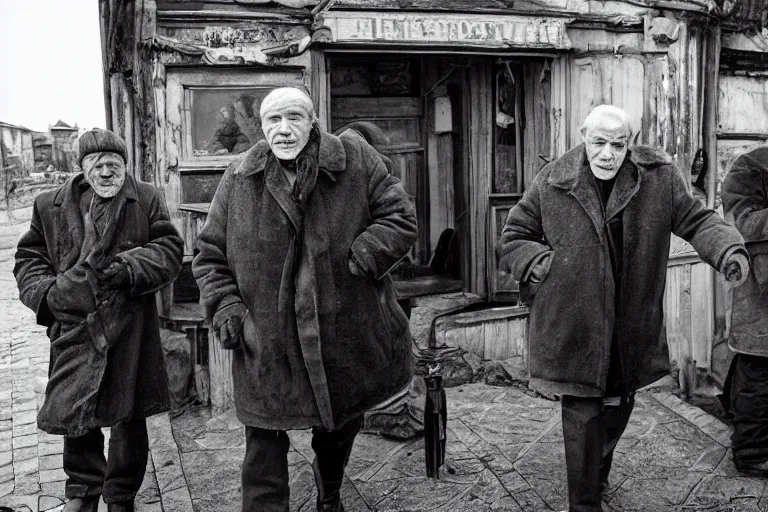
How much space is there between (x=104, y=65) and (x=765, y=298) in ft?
19.7

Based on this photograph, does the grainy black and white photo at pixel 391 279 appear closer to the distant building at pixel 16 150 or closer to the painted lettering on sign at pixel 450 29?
the painted lettering on sign at pixel 450 29

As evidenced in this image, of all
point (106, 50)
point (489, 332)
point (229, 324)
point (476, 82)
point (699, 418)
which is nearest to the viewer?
point (229, 324)

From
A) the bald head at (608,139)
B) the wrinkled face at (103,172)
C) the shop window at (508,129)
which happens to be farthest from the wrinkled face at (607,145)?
the shop window at (508,129)

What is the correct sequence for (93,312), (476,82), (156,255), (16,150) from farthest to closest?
1. (16,150)
2. (476,82)
3. (156,255)
4. (93,312)

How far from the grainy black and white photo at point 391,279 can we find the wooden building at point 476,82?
0.02 m

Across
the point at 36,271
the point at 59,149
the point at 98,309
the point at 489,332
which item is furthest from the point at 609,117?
the point at 59,149

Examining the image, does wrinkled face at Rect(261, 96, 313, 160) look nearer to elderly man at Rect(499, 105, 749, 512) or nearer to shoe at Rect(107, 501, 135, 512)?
elderly man at Rect(499, 105, 749, 512)

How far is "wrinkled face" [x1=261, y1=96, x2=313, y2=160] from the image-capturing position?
3723mm

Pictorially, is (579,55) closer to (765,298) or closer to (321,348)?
(765,298)

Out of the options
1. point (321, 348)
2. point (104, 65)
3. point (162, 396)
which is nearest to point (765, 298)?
point (321, 348)

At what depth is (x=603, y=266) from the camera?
13.0ft

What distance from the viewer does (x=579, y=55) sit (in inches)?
279

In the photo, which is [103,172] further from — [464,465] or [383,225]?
[464,465]

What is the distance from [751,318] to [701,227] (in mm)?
1272
